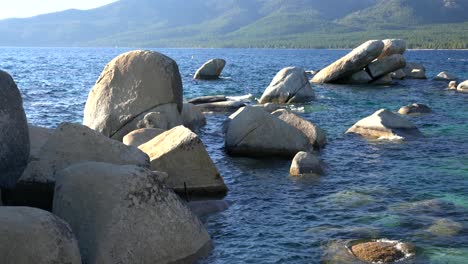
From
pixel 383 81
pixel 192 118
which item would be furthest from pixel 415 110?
pixel 383 81

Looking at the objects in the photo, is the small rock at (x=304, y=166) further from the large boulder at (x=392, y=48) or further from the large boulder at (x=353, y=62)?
the large boulder at (x=392, y=48)

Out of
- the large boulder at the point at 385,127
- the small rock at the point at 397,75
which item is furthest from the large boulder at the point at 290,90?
the small rock at the point at 397,75

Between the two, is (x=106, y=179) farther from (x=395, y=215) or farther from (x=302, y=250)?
(x=395, y=215)

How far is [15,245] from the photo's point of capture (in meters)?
9.08

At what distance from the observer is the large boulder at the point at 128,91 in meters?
22.6

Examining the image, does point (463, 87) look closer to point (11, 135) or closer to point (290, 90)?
point (290, 90)

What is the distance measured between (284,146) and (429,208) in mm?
7221

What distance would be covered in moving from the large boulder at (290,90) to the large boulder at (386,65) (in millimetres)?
15434

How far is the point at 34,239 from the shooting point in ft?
30.2

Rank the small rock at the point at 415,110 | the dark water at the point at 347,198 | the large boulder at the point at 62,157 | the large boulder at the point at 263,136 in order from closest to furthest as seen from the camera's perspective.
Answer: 1. the dark water at the point at 347,198
2. the large boulder at the point at 62,157
3. the large boulder at the point at 263,136
4. the small rock at the point at 415,110

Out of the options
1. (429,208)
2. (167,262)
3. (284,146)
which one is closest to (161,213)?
(167,262)

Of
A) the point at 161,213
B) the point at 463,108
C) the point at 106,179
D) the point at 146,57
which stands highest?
the point at 146,57

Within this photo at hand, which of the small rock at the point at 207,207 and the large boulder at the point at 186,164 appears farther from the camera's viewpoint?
the large boulder at the point at 186,164

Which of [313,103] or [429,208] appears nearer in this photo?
[429,208]
